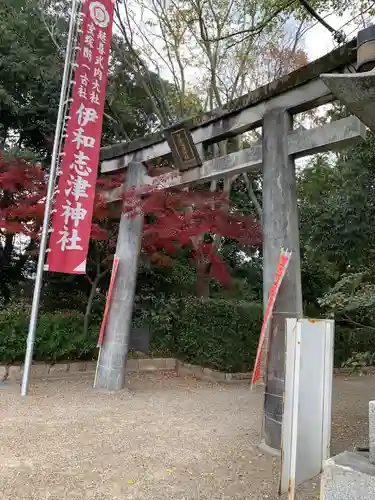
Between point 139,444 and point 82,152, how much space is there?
178 inches

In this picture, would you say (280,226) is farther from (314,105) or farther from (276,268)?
(314,105)

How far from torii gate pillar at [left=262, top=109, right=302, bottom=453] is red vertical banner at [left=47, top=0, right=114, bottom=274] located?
3.07 metres

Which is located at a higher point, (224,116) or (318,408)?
(224,116)

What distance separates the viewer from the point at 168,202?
7.55 m

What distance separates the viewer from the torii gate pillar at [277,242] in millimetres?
4492

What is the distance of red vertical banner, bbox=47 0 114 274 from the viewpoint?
6.60m

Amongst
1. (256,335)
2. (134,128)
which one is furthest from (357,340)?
(134,128)

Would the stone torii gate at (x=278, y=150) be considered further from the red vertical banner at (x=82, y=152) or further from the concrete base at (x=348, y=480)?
the concrete base at (x=348, y=480)

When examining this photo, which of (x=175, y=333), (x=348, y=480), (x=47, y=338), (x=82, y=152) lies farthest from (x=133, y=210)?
(x=348, y=480)

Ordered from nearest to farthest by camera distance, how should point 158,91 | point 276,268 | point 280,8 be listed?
point 276,268, point 280,8, point 158,91

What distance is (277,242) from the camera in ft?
15.8

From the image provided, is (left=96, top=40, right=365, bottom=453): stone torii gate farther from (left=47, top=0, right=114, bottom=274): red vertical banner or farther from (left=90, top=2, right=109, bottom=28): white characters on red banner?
(left=90, top=2, right=109, bottom=28): white characters on red banner

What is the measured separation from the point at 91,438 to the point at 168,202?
4.28m

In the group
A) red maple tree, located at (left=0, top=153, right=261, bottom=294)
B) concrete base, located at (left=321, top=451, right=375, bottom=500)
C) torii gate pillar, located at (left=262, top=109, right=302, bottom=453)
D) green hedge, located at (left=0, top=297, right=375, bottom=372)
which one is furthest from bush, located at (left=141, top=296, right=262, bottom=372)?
concrete base, located at (left=321, top=451, right=375, bottom=500)
